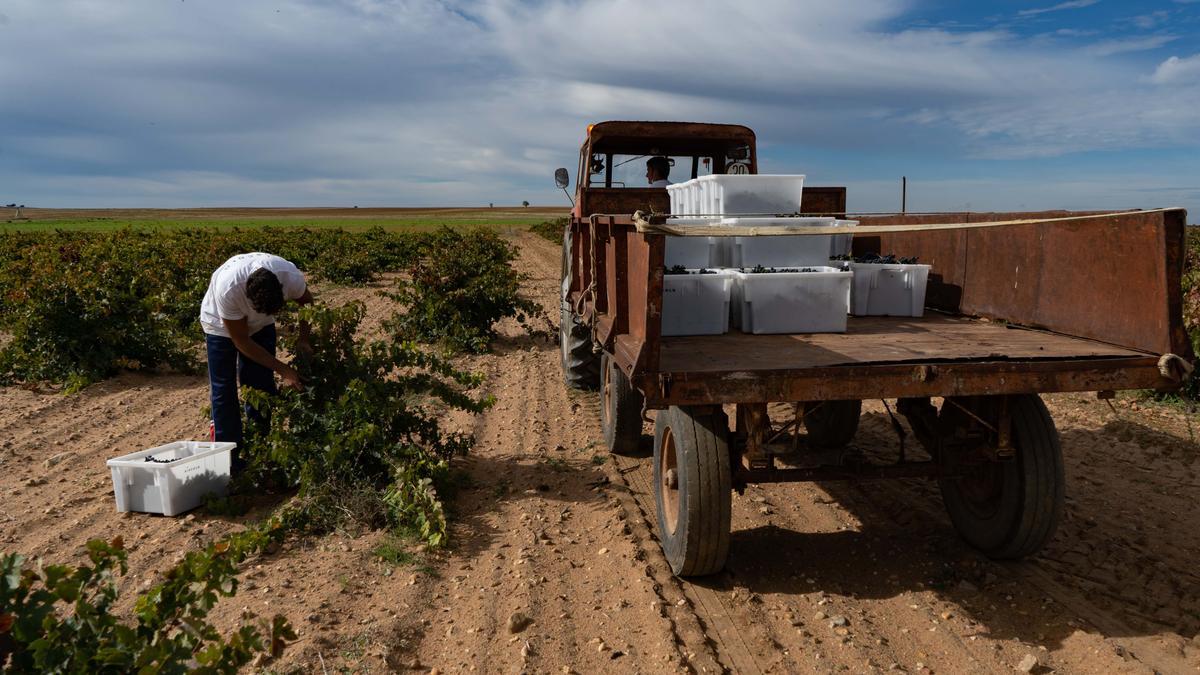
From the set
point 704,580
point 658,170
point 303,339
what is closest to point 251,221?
point 658,170

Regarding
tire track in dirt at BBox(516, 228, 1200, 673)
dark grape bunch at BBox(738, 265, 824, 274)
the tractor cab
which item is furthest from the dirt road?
the tractor cab

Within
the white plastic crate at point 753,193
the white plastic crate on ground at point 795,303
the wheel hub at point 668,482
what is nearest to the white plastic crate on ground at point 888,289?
the white plastic crate at point 753,193

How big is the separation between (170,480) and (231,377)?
2.26 ft

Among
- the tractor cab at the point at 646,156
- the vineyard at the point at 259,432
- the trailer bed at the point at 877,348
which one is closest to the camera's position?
the vineyard at the point at 259,432

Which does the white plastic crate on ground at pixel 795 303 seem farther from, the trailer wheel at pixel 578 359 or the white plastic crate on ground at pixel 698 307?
the trailer wheel at pixel 578 359

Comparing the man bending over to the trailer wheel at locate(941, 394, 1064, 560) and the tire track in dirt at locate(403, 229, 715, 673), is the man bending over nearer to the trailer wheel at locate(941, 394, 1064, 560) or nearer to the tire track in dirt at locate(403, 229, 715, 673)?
the tire track in dirt at locate(403, 229, 715, 673)

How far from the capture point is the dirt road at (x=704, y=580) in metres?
3.20

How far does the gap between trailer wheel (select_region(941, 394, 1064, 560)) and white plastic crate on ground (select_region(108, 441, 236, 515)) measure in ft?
13.5

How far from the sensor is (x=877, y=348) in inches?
147

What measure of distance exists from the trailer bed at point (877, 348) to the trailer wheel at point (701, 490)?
0.29m

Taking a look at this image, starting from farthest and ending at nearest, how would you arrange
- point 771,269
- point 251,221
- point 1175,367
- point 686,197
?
point 251,221, point 686,197, point 771,269, point 1175,367

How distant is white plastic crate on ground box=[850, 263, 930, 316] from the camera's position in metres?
4.83

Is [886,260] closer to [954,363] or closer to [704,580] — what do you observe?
[954,363]

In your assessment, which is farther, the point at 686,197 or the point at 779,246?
the point at 686,197
